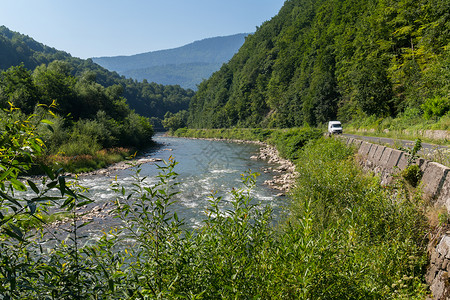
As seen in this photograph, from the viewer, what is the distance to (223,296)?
2.70 metres

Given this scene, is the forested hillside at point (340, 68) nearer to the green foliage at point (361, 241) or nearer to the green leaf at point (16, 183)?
the green foliage at point (361, 241)

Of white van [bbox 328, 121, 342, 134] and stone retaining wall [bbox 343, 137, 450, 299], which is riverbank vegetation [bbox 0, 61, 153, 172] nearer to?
stone retaining wall [bbox 343, 137, 450, 299]

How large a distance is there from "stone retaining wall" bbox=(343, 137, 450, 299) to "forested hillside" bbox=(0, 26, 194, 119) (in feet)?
161

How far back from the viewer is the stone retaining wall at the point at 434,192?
173 inches

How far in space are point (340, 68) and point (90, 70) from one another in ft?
279

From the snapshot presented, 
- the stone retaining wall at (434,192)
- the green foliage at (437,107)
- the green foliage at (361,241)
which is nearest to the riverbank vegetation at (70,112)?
the green foliage at (361,241)

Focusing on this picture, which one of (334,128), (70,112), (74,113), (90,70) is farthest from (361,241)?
(90,70)

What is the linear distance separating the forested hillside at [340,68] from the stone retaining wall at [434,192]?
462 inches

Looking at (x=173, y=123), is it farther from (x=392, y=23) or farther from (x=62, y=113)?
(x=392, y=23)

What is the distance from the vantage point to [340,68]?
5084cm

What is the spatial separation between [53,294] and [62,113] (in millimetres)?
36993

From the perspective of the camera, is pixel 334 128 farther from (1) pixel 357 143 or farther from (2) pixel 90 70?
(2) pixel 90 70

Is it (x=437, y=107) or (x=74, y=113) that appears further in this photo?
(x=74, y=113)

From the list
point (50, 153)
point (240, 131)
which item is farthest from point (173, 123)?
point (50, 153)
